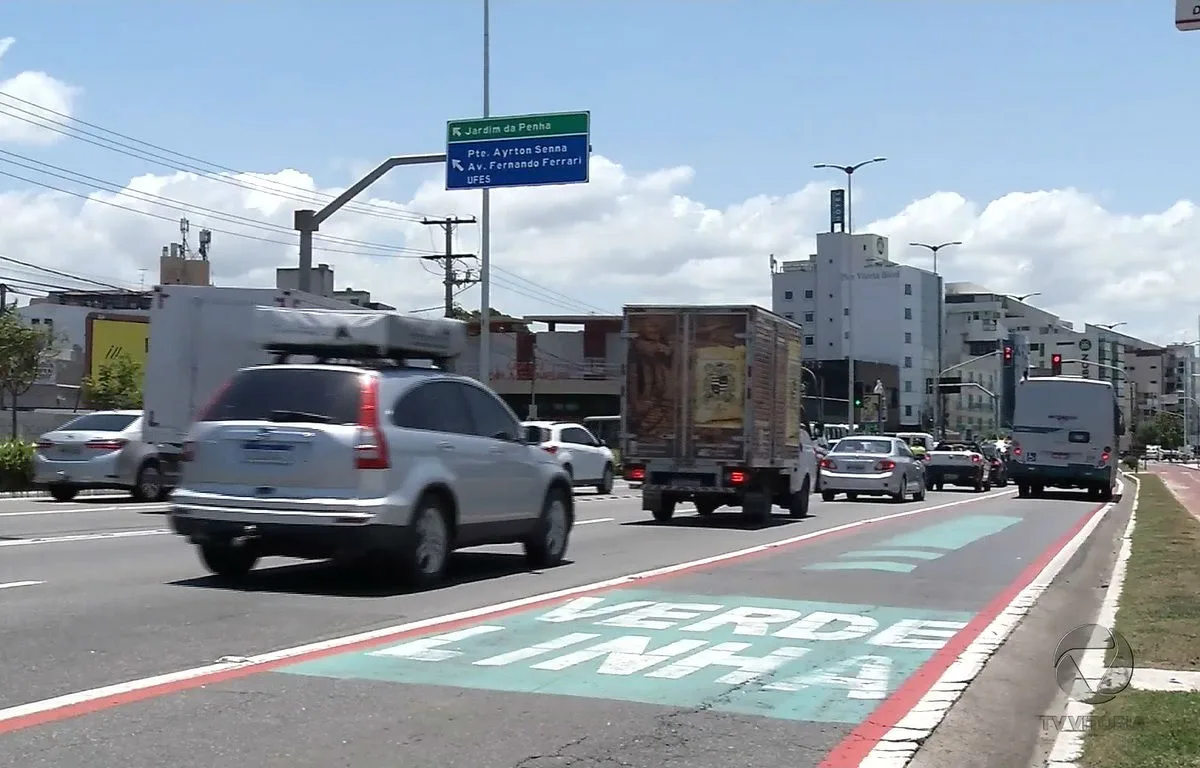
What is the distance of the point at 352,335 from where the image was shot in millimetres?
11836

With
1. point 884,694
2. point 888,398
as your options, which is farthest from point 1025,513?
point 888,398

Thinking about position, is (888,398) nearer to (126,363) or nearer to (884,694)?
(126,363)

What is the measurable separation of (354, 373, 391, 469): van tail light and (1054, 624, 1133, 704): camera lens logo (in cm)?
526

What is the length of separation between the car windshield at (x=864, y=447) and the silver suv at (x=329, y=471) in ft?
70.0

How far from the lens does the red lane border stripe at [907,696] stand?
21.0 ft

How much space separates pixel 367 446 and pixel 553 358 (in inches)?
2776

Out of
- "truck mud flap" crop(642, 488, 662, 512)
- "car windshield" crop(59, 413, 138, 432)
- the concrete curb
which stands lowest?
the concrete curb

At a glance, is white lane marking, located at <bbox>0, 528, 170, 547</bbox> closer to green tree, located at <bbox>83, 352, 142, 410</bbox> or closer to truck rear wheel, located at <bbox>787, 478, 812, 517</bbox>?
truck rear wheel, located at <bbox>787, 478, 812, 517</bbox>

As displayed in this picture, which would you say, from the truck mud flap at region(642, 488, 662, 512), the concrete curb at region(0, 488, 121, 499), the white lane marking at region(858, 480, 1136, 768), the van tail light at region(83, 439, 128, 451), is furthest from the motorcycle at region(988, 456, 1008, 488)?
the white lane marking at region(858, 480, 1136, 768)

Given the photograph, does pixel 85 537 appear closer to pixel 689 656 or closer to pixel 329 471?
pixel 329 471

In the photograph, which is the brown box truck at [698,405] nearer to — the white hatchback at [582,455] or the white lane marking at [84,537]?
the white lane marking at [84,537]

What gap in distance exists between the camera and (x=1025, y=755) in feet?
22.0

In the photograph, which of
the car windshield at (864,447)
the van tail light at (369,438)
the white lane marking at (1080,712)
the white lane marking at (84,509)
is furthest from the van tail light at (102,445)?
the car windshield at (864,447)

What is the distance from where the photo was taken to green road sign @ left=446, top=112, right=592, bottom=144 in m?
28.4
